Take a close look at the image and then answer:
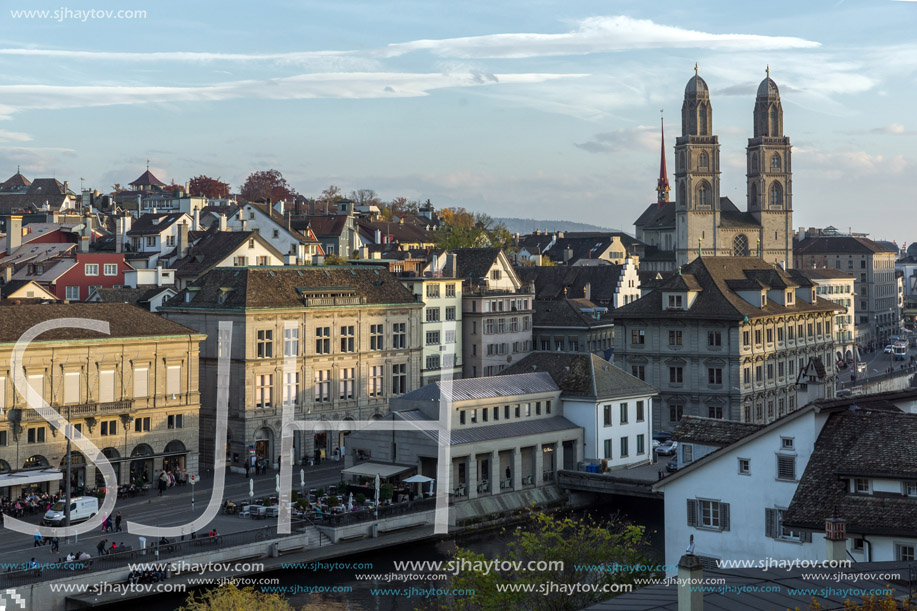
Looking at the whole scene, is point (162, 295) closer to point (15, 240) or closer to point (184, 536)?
point (15, 240)

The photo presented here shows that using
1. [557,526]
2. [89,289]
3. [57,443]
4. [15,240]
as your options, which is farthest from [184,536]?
[15,240]

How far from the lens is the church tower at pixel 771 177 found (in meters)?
182

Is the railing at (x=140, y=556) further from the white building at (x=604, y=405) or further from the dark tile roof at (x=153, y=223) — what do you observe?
Result: the dark tile roof at (x=153, y=223)

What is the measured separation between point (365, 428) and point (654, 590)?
47845mm

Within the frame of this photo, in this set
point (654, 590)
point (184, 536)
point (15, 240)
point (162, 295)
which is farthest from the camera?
point (15, 240)

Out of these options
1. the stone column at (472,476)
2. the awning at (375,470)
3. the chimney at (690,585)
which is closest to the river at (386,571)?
the stone column at (472,476)

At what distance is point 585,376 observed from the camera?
266 feet

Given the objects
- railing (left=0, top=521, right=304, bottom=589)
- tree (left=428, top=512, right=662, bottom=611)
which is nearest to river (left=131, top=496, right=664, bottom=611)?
railing (left=0, top=521, right=304, bottom=589)

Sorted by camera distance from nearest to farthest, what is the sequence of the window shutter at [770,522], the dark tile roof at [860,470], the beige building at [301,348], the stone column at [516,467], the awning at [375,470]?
the dark tile roof at [860,470], the window shutter at [770,522], the awning at [375,470], the stone column at [516,467], the beige building at [301,348]

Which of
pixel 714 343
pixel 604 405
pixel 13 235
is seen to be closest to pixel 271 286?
pixel 604 405

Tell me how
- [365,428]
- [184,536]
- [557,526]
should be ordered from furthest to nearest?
[365,428], [184,536], [557,526]

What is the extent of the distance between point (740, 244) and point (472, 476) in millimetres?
116428

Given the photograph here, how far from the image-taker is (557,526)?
4519 centimetres

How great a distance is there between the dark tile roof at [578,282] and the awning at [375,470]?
54.6 meters
